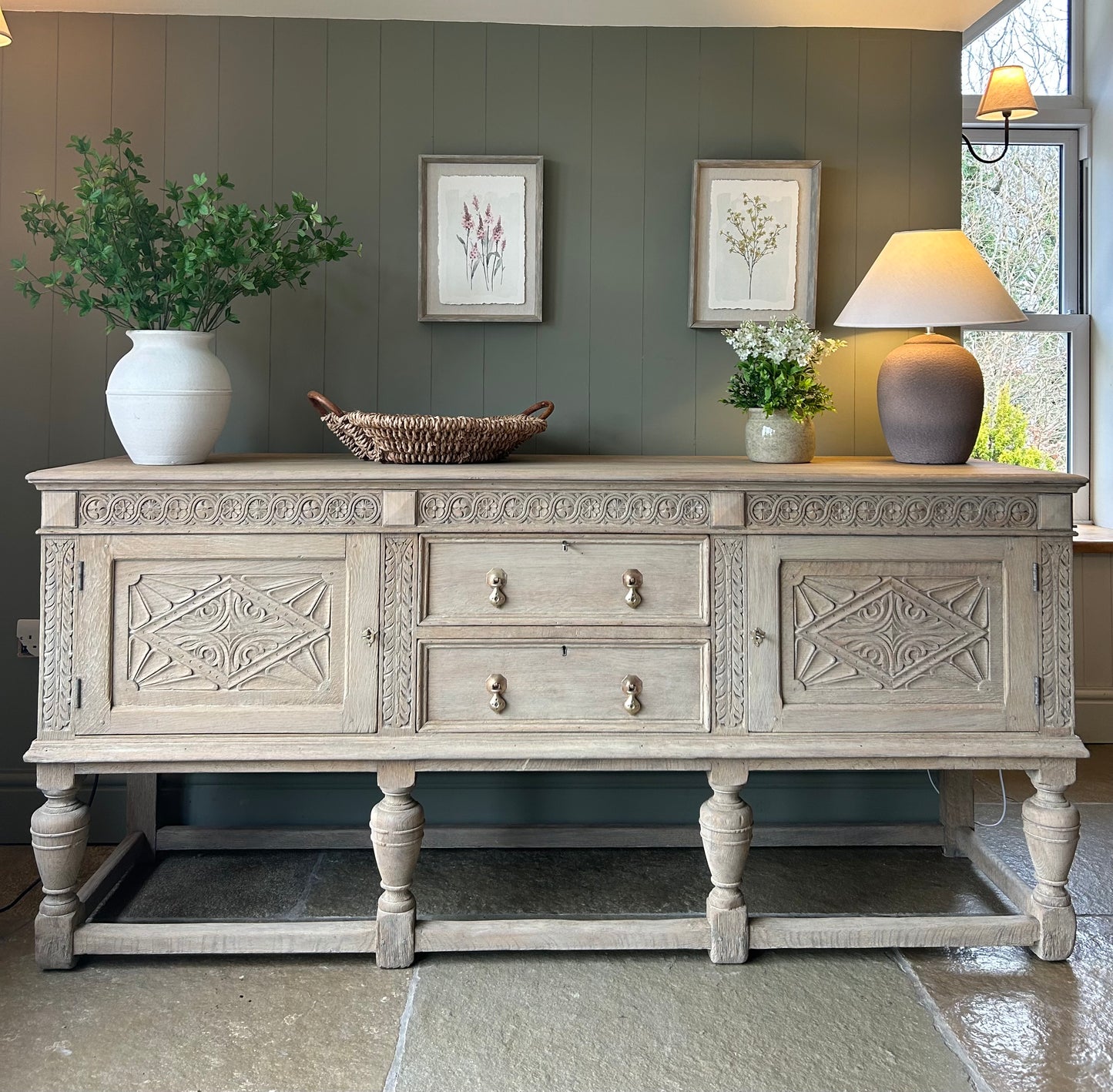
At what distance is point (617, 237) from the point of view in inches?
106

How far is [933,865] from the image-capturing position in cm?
261

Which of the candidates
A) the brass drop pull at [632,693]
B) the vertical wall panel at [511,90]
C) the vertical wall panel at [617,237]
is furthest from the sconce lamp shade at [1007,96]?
the brass drop pull at [632,693]

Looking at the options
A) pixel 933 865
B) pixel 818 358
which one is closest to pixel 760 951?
pixel 933 865

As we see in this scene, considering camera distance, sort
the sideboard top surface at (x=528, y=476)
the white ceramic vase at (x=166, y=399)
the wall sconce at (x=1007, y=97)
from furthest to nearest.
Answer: the wall sconce at (x=1007, y=97) < the white ceramic vase at (x=166, y=399) < the sideboard top surface at (x=528, y=476)

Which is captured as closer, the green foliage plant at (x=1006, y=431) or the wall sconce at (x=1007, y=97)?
the wall sconce at (x=1007, y=97)

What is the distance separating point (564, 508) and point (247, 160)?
136 centimetres

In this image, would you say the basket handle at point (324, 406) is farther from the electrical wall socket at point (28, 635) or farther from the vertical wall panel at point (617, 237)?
the electrical wall socket at point (28, 635)

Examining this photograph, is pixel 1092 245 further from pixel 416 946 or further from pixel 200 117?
pixel 416 946

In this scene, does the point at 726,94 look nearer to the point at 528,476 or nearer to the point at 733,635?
the point at 528,476

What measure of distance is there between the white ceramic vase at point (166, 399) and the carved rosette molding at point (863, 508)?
119 centimetres

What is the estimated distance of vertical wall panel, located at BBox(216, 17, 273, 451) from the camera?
2.62 meters

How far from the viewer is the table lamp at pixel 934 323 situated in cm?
228

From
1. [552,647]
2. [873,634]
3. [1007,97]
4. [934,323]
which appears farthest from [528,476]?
[1007,97]

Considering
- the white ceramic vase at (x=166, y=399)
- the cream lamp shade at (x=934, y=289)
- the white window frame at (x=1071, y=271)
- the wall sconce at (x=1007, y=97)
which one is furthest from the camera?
the white window frame at (x=1071, y=271)
